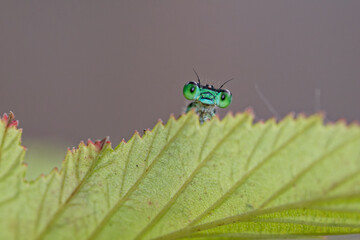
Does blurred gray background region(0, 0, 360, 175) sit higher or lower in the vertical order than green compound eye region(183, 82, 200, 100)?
higher

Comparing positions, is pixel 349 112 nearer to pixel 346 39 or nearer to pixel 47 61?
pixel 346 39

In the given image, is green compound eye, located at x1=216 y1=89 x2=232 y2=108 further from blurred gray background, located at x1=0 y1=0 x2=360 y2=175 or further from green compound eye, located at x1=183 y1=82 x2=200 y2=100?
blurred gray background, located at x1=0 y1=0 x2=360 y2=175

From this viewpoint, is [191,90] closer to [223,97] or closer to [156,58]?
[223,97]

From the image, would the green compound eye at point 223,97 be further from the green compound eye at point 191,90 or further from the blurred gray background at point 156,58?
the blurred gray background at point 156,58

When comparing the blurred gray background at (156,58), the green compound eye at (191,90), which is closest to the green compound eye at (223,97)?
the green compound eye at (191,90)

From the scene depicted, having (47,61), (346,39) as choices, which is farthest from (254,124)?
(346,39)

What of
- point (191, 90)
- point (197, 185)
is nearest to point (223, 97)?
point (191, 90)

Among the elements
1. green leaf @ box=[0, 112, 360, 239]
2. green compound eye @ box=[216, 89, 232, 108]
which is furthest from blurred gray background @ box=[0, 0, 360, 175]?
green leaf @ box=[0, 112, 360, 239]
